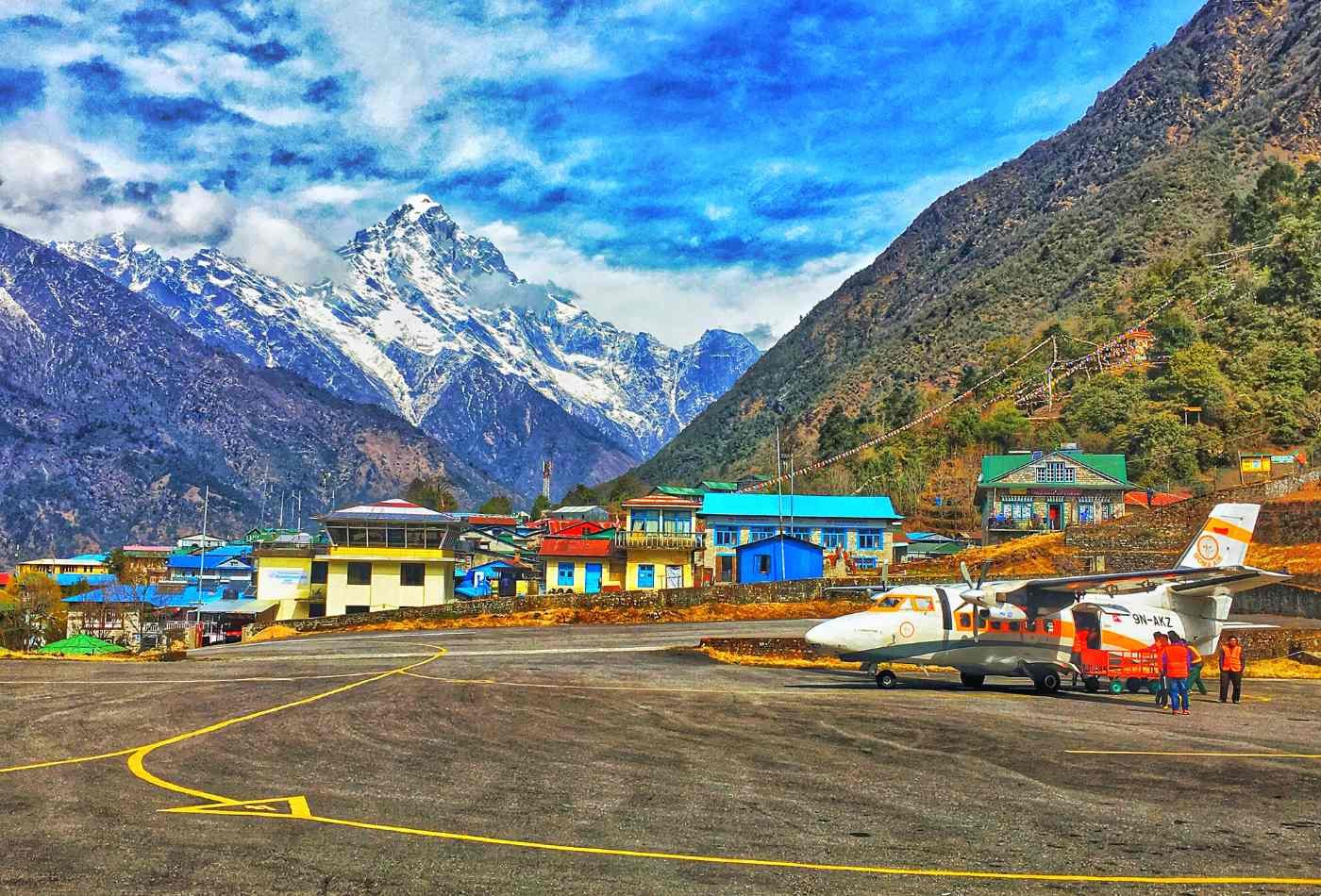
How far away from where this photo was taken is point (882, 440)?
5674 inches

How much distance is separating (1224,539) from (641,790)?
2496 centimetres

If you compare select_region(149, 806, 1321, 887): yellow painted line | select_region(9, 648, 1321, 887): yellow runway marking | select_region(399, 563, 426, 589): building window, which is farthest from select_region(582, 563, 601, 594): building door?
select_region(149, 806, 1321, 887): yellow painted line

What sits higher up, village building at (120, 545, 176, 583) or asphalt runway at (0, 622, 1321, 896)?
village building at (120, 545, 176, 583)

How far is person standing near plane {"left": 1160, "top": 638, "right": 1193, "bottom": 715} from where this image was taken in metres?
25.7

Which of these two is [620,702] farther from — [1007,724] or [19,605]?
[19,605]

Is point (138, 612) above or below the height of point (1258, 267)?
below

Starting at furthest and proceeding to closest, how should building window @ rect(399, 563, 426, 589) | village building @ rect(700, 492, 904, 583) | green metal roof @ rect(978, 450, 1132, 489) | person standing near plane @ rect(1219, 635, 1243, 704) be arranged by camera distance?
green metal roof @ rect(978, 450, 1132, 489) → village building @ rect(700, 492, 904, 583) → building window @ rect(399, 563, 426, 589) → person standing near plane @ rect(1219, 635, 1243, 704)

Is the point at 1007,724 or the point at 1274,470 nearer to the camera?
the point at 1007,724

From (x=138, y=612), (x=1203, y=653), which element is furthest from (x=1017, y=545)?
(x=138, y=612)

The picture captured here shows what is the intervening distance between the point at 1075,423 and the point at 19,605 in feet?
375

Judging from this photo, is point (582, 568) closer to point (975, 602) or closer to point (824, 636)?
point (824, 636)

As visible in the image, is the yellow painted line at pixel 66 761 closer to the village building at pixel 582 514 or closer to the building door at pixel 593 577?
the building door at pixel 593 577

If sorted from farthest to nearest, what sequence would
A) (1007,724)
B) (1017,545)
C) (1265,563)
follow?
(1017,545), (1265,563), (1007,724)

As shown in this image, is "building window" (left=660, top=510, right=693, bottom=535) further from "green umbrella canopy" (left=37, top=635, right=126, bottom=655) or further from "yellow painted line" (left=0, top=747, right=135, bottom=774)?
"yellow painted line" (left=0, top=747, right=135, bottom=774)
